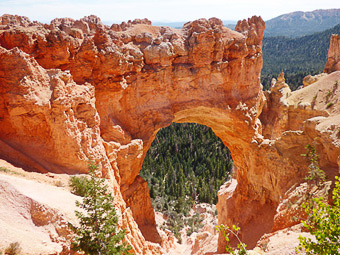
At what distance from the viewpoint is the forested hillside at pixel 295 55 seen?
10396 centimetres

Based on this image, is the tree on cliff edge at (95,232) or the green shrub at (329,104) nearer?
the tree on cliff edge at (95,232)

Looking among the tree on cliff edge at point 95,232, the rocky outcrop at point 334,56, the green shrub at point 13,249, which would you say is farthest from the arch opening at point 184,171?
the green shrub at point 13,249

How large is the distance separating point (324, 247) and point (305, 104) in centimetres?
2406

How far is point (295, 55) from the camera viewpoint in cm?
13162

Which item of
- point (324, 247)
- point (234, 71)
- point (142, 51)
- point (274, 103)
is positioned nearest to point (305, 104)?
point (274, 103)

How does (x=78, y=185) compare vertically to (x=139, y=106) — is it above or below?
below

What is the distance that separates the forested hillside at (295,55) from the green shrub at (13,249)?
87.8 metres

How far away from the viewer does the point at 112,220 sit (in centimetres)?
885

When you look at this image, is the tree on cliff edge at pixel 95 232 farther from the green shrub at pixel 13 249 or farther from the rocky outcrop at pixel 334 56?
the rocky outcrop at pixel 334 56

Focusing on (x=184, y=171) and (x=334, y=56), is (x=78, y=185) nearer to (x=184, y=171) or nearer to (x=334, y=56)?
(x=334, y=56)

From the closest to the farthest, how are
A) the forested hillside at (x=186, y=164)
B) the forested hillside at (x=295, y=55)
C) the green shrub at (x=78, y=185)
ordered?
the green shrub at (x=78, y=185)
the forested hillside at (x=186, y=164)
the forested hillside at (x=295, y=55)

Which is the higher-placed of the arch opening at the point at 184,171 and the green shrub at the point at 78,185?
the green shrub at the point at 78,185

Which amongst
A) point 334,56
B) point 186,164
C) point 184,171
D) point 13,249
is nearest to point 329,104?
point 334,56

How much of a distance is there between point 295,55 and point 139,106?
13249 centimetres
